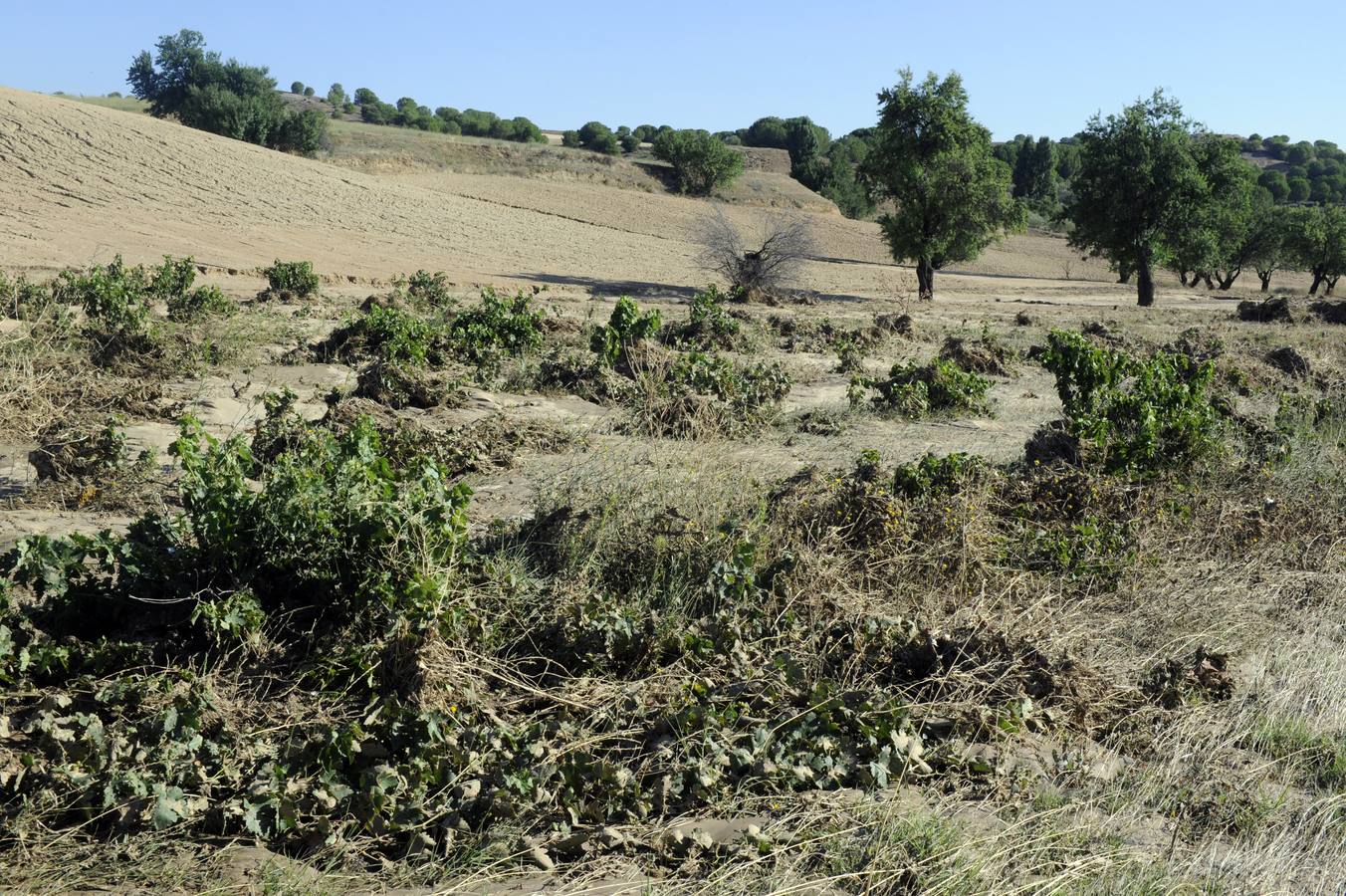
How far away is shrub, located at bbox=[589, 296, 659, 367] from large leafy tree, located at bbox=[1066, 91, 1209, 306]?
22272 mm

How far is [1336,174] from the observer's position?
10325 cm

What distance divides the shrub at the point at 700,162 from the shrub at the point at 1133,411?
51.1m

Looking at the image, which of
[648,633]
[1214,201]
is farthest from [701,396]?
[1214,201]

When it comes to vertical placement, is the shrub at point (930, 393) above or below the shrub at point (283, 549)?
above

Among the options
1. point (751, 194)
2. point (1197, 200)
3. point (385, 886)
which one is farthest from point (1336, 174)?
point (385, 886)

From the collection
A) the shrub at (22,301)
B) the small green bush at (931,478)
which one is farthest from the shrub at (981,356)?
the shrub at (22,301)

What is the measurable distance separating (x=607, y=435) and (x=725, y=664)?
3943 millimetres

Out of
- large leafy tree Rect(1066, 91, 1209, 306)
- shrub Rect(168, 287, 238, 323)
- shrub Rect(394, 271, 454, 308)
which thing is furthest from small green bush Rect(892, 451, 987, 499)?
large leafy tree Rect(1066, 91, 1209, 306)

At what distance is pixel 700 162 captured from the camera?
58.5m

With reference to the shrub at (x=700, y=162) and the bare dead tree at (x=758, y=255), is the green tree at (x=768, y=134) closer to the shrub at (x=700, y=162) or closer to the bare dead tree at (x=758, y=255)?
the shrub at (x=700, y=162)

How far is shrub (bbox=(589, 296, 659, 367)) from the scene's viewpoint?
1112 cm

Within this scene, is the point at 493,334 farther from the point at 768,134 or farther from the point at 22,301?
the point at 768,134

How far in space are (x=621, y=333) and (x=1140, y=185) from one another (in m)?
22.8

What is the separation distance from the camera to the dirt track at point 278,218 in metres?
24.3
